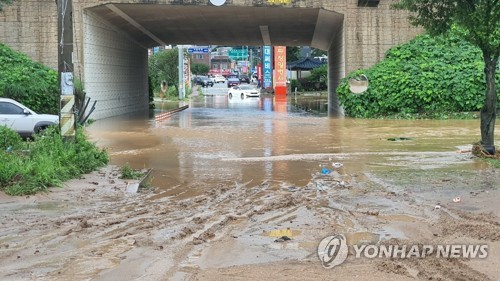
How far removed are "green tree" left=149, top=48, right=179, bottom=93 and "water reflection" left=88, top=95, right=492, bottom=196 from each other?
34030 mm

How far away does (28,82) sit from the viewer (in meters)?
23.0

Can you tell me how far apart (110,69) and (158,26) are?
4228 mm

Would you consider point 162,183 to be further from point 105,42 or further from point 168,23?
point 168,23

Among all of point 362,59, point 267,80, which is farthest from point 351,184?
point 267,80

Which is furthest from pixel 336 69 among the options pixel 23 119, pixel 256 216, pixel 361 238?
pixel 361 238

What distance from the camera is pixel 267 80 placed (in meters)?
68.4

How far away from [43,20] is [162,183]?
17.4 m

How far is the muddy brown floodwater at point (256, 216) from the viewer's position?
5.66 meters

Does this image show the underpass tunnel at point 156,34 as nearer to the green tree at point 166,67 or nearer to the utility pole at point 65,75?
the utility pole at point 65,75

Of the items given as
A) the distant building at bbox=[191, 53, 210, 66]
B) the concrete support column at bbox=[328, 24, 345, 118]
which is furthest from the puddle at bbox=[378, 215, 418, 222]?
the distant building at bbox=[191, 53, 210, 66]

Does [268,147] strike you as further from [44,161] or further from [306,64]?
[306,64]

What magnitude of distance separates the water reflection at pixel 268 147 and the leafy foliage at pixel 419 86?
73.4 inches

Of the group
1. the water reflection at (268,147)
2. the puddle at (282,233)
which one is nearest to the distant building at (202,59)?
the water reflection at (268,147)

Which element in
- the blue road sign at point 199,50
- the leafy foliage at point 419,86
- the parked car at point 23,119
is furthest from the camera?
the blue road sign at point 199,50
